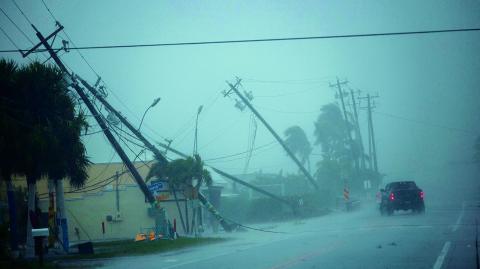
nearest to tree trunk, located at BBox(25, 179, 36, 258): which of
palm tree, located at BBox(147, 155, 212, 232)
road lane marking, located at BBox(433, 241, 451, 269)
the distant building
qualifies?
palm tree, located at BBox(147, 155, 212, 232)

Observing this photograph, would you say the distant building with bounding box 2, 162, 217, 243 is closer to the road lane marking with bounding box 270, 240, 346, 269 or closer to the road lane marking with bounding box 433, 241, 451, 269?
the road lane marking with bounding box 270, 240, 346, 269

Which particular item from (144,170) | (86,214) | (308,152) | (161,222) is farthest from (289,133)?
(161,222)

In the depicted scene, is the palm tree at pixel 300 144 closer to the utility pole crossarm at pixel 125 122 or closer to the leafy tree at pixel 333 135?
the leafy tree at pixel 333 135

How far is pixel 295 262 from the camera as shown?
44.7ft

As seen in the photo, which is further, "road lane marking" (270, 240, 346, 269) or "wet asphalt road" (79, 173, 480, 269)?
"road lane marking" (270, 240, 346, 269)

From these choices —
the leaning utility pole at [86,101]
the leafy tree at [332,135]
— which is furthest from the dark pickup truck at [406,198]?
the leafy tree at [332,135]

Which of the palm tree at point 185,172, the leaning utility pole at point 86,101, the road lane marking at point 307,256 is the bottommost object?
the road lane marking at point 307,256

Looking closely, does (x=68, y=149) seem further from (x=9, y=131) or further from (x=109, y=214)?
(x=109, y=214)

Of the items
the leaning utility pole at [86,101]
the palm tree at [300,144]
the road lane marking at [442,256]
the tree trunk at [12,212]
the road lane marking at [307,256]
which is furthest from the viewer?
the palm tree at [300,144]

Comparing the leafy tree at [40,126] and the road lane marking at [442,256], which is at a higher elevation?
the leafy tree at [40,126]

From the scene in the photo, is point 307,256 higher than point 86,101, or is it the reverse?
point 86,101

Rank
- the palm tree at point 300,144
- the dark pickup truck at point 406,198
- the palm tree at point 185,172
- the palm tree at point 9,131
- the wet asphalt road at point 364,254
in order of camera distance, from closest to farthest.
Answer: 1. the wet asphalt road at point 364,254
2. the palm tree at point 9,131
3. the dark pickup truck at point 406,198
4. the palm tree at point 185,172
5. the palm tree at point 300,144

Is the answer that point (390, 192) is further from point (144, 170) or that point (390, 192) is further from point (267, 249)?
point (144, 170)

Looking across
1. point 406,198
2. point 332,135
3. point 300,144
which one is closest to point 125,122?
point 406,198
